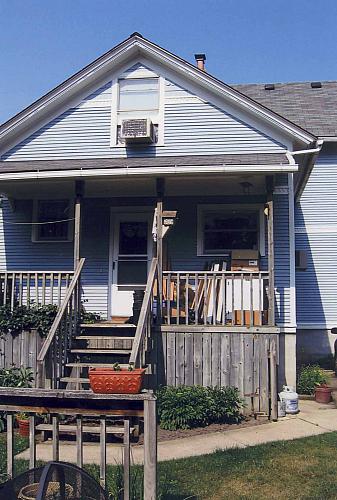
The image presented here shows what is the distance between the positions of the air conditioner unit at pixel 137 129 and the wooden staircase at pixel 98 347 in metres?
3.70

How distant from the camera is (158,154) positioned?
10.9 metres

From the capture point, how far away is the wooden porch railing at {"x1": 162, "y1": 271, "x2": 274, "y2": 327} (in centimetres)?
905

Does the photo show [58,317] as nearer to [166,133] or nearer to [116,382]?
[116,382]

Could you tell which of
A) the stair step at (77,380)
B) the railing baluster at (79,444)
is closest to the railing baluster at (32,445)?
the railing baluster at (79,444)

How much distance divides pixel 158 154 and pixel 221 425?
533 cm

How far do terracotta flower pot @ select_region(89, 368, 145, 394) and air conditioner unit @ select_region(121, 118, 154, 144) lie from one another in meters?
6.99

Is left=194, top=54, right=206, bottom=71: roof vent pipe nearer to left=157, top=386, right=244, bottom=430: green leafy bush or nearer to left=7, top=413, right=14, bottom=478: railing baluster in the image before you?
left=157, top=386, right=244, bottom=430: green leafy bush

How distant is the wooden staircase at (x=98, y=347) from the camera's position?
27.0 feet

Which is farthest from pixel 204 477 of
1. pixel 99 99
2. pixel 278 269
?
pixel 99 99

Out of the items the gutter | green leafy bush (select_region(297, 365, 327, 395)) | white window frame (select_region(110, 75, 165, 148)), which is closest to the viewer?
the gutter

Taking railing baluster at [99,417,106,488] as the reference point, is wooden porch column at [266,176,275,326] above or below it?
above

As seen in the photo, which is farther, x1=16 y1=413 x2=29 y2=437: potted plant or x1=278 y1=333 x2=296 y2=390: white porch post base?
x1=278 y1=333 x2=296 y2=390: white porch post base

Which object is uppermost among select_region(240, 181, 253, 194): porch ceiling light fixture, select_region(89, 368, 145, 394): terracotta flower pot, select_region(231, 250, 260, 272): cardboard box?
select_region(240, 181, 253, 194): porch ceiling light fixture

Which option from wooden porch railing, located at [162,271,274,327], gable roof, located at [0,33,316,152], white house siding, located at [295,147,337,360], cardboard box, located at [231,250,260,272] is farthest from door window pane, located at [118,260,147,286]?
white house siding, located at [295,147,337,360]
